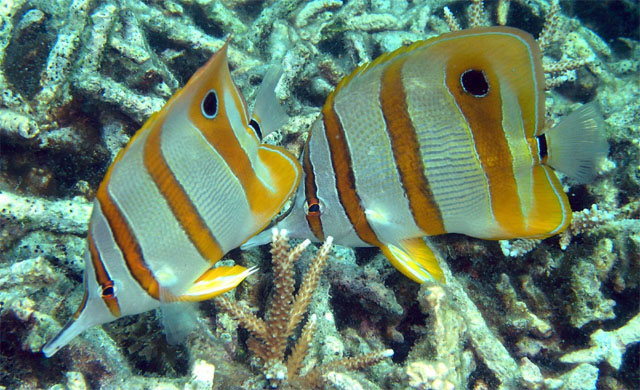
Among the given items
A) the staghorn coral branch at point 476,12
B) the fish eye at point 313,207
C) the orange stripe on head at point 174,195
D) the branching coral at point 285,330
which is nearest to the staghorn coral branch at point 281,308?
the branching coral at point 285,330

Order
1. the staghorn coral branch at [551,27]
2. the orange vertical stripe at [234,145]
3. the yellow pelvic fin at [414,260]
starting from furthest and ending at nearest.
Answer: the staghorn coral branch at [551,27], the yellow pelvic fin at [414,260], the orange vertical stripe at [234,145]

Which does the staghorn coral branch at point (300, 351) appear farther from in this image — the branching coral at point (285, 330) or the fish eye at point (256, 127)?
the fish eye at point (256, 127)

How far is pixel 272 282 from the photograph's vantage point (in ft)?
8.66

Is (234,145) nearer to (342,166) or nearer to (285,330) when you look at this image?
(342,166)

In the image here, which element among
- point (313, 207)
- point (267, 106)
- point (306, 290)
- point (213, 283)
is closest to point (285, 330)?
point (306, 290)

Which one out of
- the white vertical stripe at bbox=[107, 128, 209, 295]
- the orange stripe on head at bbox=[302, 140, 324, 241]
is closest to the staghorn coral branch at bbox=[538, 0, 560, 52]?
the orange stripe on head at bbox=[302, 140, 324, 241]

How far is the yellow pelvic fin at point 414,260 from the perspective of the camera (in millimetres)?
2043

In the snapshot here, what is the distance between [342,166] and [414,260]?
70 centimetres

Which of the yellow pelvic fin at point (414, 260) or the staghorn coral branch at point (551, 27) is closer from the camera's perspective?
the yellow pelvic fin at point (414, 260)

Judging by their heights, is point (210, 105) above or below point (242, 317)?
above

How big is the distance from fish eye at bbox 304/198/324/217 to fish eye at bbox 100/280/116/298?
0.94 meters

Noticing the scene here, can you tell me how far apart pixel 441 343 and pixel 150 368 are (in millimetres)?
1780

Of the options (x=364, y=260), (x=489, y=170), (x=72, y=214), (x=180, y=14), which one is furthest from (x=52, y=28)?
(x=489, y=170)

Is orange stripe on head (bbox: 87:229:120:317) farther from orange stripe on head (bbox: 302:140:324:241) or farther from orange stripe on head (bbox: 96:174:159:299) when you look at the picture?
orange stripe on head (bbox: 302:140:324:241)
